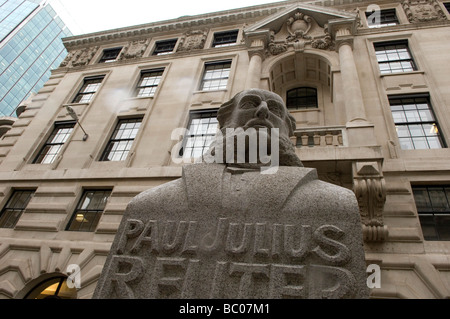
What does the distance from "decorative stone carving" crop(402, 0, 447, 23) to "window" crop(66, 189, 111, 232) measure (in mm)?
17181

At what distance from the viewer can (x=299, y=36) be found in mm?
13680

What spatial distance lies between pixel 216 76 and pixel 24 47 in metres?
98.2

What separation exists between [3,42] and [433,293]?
104171 millimetres

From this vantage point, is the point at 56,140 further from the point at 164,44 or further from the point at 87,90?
the point at 164,44

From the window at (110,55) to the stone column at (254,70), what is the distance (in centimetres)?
1063

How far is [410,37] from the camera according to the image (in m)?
12.5

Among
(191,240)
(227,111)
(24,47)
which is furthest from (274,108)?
(24,47)

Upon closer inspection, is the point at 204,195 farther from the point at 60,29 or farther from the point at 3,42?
the point at 60,29

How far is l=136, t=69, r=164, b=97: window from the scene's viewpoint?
14.7m

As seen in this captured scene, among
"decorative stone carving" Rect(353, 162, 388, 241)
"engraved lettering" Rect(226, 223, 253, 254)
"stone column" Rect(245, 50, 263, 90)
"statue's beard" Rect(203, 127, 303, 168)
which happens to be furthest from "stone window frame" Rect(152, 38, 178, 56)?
"engraved lettering" Rect(226, 223, 253, 254)

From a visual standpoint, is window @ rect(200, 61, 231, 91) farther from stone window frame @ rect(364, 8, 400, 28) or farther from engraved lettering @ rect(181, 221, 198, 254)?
engraved lettering @ rect(181, 221, 198, 254)

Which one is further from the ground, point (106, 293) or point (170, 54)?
point (170, 54)

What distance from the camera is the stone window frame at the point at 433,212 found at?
6998 millimetres
